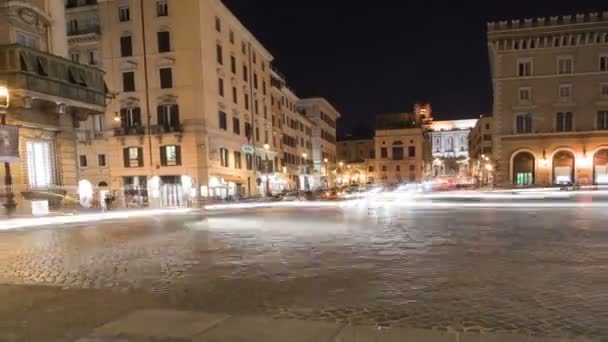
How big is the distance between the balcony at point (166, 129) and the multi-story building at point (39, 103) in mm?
10421

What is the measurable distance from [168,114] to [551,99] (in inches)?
1743

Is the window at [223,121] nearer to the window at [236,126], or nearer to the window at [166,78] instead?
the window at [236,126]

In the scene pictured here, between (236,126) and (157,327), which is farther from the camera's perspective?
(236,126)

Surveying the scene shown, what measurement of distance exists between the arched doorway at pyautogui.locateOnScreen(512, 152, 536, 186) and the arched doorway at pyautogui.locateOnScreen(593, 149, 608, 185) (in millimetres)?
6623

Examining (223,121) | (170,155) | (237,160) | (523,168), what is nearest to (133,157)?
(170,155)

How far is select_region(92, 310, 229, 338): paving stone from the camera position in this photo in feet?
14.2

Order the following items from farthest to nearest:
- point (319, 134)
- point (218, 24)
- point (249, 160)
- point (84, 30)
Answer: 1. point (319, 134)
2. point (249, 160)
3. point (218, 24)
4. point (84, 30)

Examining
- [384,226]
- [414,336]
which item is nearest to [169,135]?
[384,226]

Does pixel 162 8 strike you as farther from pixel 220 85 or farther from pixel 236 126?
pixel 236 126

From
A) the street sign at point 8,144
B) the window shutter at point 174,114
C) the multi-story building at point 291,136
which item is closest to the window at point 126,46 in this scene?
the window shutter at point 174,114

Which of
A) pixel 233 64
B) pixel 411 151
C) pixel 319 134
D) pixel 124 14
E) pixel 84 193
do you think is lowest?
pixel 84 193

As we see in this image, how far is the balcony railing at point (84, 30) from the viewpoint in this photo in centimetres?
3478

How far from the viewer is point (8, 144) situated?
1597 centimetres

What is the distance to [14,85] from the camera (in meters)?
17.0
